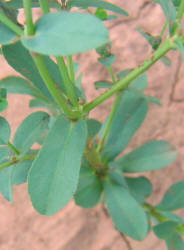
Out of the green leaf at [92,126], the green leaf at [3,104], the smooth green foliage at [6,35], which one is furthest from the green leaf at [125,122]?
the smooth green foliage at [6,35]

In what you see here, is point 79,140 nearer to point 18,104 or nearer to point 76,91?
point 76,91

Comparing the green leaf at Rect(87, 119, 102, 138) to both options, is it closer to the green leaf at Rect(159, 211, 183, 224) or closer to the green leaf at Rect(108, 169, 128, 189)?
the green leaf at Rect(108, 169, 128, 189)

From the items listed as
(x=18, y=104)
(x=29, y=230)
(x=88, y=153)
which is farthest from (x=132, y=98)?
(x=29, y=230)

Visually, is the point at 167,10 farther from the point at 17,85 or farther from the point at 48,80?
the point at 17,85

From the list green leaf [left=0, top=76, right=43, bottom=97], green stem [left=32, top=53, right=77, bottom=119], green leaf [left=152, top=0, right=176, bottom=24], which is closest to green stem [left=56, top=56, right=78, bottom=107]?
green stem [left=32, top=53, right=77, bottom=119]

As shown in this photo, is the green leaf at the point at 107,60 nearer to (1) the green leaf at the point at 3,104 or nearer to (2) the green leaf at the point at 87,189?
(1) the green leaf at the point at 3,104

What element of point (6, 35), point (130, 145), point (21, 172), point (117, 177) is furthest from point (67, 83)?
point (130, 145)
